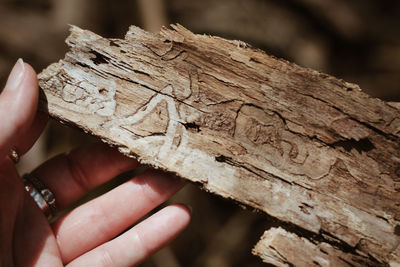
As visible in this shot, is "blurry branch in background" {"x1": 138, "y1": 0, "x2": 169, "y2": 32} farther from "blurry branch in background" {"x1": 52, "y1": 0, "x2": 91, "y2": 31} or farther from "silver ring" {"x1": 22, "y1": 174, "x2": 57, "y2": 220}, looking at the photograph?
"silver ring" {"x1": 22, "y1": 174, "x2": 57, "y2": 220}

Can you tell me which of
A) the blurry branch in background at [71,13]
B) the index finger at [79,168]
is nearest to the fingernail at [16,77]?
the index finger at [79,168]

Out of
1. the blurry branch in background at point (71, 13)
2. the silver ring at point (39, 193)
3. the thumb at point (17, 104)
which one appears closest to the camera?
the thumb at point (17, 104)

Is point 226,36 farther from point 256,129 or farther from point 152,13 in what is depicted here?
point 256,129

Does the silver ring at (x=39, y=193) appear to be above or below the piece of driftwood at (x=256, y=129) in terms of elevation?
below

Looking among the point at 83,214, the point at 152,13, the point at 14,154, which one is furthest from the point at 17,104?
the point at 152,13

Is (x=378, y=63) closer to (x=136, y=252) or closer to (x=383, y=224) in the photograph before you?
(x=383, y=224)

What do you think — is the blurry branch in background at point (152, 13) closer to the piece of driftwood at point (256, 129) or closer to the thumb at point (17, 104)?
the piece of driftwood at point (256, 129)
